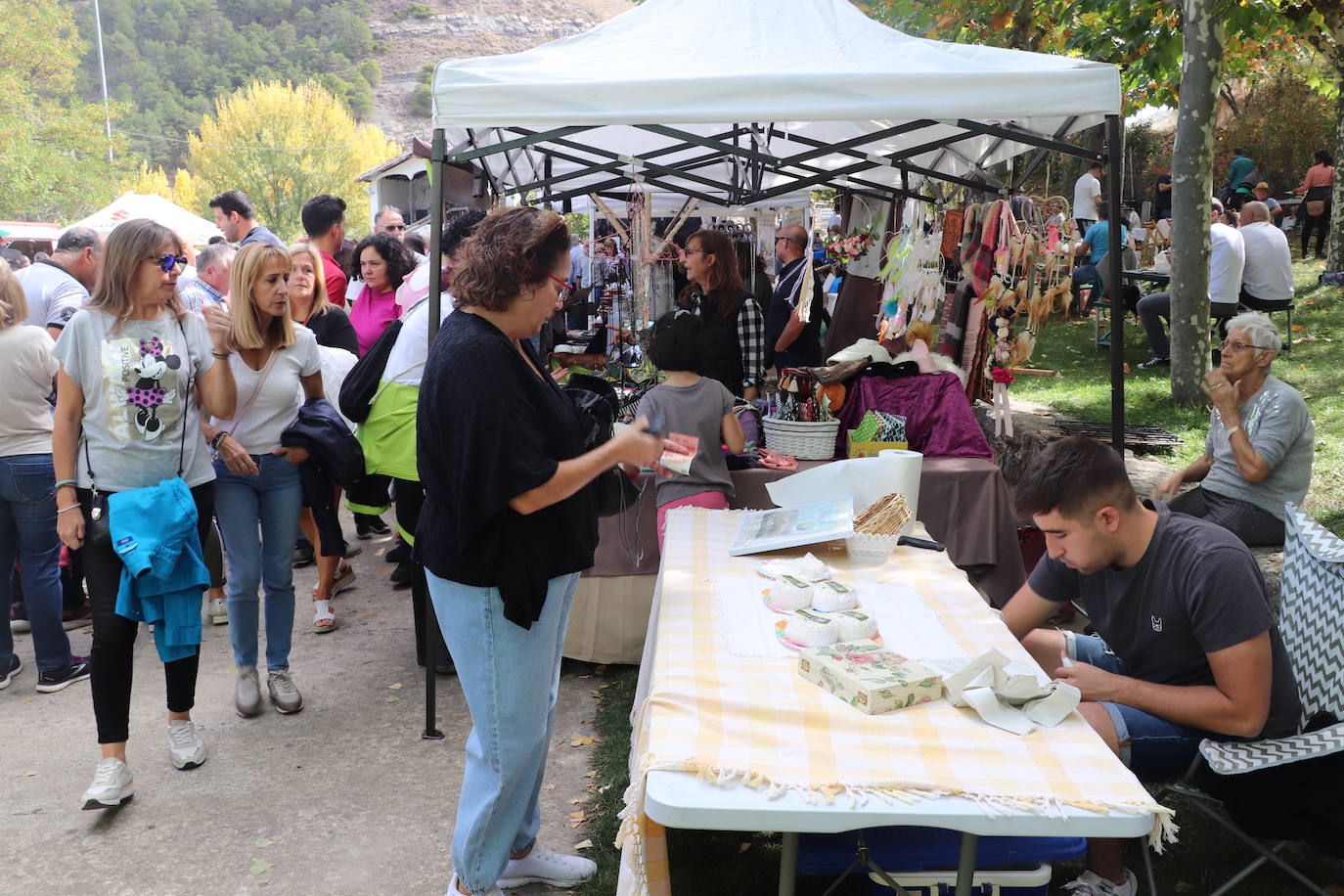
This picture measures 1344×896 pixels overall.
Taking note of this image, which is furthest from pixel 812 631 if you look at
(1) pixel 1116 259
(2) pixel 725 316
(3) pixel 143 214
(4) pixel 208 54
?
(4) pixel 208 54

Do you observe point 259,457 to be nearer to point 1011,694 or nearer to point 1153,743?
point 1011,694

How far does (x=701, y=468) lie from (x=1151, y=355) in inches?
292

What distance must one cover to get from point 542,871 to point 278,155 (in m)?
61.8

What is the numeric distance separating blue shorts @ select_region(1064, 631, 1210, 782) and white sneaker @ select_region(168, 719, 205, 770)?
2790mm

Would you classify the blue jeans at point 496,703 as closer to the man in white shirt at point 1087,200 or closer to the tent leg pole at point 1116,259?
the tent leg pole at point 1116,259

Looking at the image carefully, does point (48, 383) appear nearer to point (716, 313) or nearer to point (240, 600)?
point (240, 600)

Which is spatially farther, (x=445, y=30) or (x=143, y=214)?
(x=445, y=30)

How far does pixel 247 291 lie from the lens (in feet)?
11.4

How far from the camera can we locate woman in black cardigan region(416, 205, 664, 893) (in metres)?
1.99

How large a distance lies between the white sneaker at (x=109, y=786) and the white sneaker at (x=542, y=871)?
129 centimetres

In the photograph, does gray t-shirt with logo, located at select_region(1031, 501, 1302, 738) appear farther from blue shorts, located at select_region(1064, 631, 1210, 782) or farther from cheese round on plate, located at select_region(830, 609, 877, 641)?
cheese round on plate, located at select_region(830, 609, 877, 641)

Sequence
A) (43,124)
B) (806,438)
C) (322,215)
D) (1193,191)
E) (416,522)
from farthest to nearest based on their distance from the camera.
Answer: (43,124), (1193,191), (322,215), (806,438), (416,522)

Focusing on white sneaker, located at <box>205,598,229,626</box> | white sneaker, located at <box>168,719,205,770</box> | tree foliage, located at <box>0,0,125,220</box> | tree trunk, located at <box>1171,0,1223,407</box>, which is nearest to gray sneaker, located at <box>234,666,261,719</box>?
white sneaker, located at <box>168,719,205,770</box>

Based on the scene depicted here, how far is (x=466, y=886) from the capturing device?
2.34m
